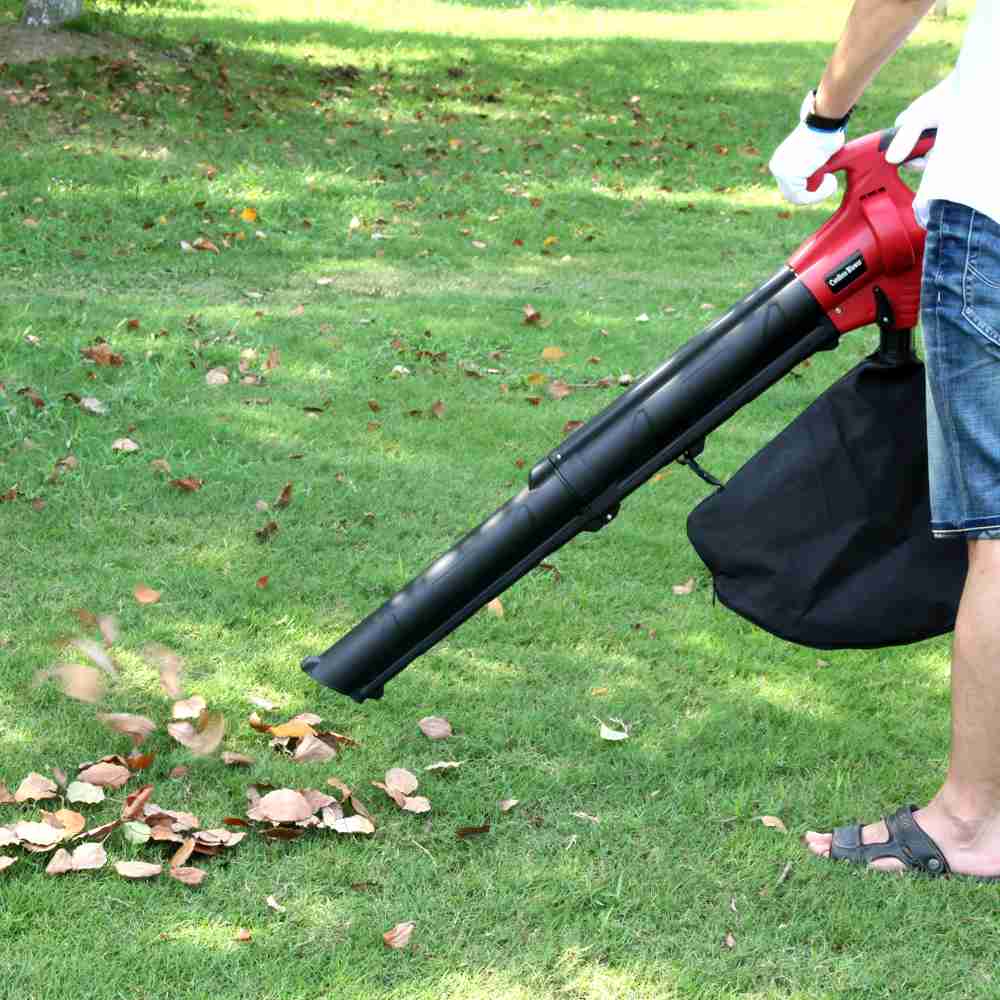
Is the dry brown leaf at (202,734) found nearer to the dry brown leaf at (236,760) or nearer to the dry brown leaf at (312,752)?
the dry brown leaf at (236,760)

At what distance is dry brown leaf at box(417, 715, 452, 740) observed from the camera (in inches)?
131

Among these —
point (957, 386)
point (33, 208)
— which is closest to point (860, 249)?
point (957, 386)

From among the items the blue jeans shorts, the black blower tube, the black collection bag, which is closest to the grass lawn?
the black blower tube

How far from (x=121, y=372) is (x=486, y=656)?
106 inches

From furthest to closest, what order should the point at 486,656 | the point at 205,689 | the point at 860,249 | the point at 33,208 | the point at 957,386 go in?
the point at 33,208, the point at 486,656, the point at 205,689, the point at 860,249, the point at 957,386

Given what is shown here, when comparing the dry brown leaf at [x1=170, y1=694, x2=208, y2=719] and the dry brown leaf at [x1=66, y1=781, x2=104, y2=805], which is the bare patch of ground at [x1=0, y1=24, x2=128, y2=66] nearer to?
the dry brown leaf at [x1=170, y1=694, x2=208, y2=719]

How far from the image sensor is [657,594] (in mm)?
4168

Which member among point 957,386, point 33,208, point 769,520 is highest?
point 957,386

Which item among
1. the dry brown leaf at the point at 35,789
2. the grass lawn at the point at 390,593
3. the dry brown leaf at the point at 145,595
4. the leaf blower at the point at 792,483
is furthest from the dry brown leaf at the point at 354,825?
the dry brown leaf at the point at 145,595

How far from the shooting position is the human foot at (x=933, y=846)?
9.20 ft

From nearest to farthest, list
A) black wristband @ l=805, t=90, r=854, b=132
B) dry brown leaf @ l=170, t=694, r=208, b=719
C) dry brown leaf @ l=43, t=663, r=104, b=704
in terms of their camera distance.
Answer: black wristband @ l=805, t=90, r=854, b=132 → dry brown leaf @ l=170, t=694, r=208, b=719 → dry brown leaf @ l=43, t=663, r=104, b=704

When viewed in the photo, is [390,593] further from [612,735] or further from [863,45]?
[863,45]

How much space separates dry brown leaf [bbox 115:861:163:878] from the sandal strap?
52.6 inches

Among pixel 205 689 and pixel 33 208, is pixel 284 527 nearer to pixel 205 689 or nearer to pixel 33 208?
pixel 205 689
